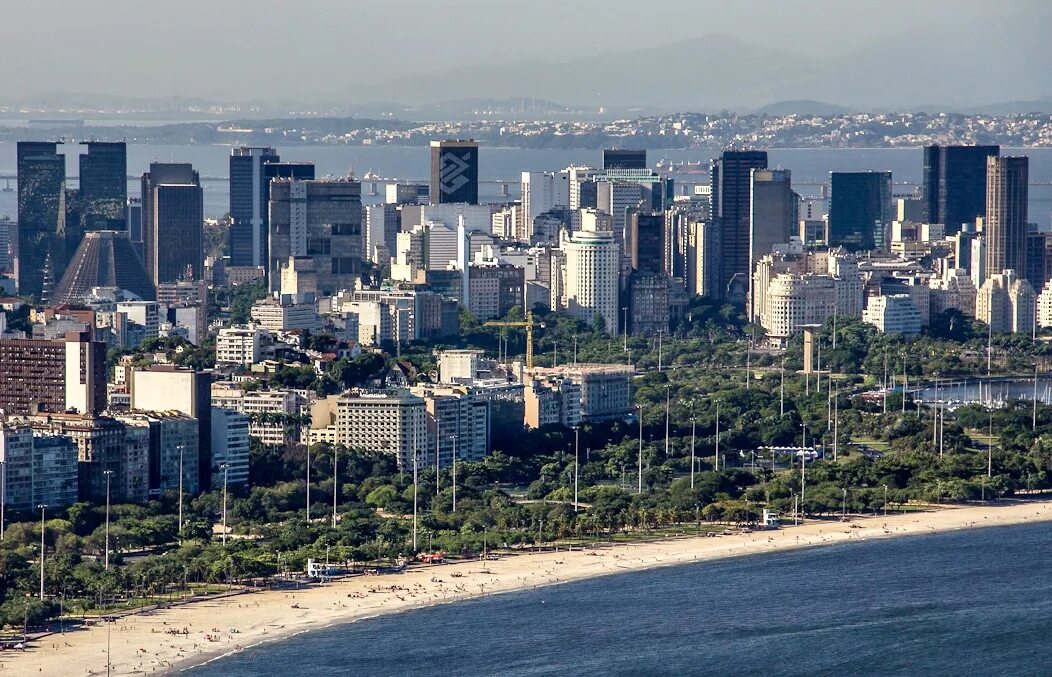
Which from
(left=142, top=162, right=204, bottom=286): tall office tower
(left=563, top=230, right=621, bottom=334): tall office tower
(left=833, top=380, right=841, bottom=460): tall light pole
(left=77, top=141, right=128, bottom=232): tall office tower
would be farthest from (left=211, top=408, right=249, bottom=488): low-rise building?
(left=77, top=141, right=128, bottom=232): tall office tower

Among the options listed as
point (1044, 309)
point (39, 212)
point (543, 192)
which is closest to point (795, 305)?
point (1044, 309)

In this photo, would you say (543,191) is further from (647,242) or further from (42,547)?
(42,547)

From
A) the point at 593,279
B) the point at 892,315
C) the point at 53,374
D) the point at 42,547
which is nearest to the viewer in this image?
the point at 42,547

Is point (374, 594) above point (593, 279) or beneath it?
beneath

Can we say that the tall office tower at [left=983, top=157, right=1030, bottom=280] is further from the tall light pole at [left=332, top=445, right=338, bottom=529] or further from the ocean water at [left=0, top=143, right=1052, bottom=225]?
the ocean water at [left=0, top=143, right=1052, bottom=225]

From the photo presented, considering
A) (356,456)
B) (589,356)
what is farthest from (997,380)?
(356,456)

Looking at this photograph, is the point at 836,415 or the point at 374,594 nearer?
the point at 374,594

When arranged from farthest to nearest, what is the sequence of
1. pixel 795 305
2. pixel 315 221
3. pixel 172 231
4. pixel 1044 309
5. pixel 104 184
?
pixel 104 184 < pixel 172 231 < pixel 315 221 < pixel 1044 309 < pixel 795 305
